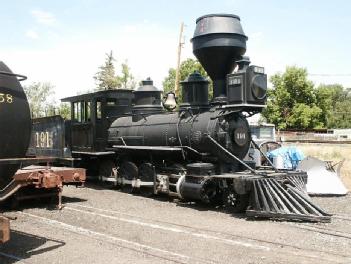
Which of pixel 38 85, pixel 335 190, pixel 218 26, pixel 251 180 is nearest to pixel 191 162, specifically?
pixel 251 180

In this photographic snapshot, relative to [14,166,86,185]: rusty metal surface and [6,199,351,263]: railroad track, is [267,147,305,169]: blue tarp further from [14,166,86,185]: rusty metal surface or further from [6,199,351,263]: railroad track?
[14,166,86,185]: rusty metal surface

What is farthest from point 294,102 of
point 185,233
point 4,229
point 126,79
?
point 4,229

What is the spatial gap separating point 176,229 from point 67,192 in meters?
5.79

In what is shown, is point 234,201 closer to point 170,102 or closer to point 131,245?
point 131,245

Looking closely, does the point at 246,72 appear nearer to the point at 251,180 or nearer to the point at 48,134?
the point at 251,180

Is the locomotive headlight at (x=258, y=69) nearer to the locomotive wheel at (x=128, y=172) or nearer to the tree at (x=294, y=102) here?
the locomotive wheel at (x=128, y=172)

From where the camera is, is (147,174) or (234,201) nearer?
(234,201)

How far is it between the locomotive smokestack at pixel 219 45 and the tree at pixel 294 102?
132 feet

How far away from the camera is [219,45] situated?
10.1 meters

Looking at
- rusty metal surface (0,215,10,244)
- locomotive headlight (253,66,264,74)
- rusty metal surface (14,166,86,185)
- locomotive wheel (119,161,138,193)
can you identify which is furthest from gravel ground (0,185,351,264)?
locomotive headlight (253,66,264,74)

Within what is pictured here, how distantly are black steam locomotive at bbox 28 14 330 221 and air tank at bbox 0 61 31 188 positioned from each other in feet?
14.8

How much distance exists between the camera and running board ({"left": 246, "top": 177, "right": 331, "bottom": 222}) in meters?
7.98

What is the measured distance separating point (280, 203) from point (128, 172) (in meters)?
5.39

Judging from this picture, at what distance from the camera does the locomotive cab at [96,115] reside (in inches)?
543
